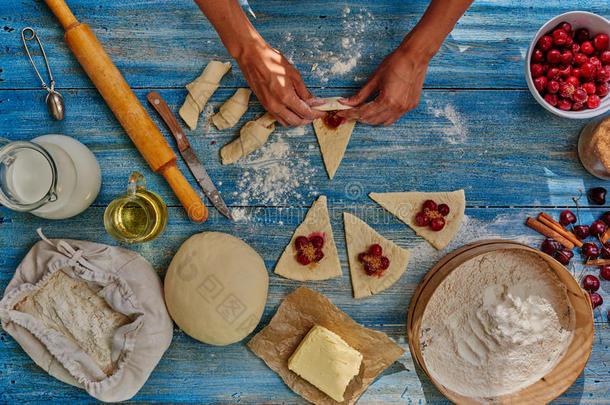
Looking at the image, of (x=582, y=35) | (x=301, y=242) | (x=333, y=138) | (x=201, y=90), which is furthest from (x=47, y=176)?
(x=582, y=35)

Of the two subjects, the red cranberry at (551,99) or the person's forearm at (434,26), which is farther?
the red cranberry at (551,99)

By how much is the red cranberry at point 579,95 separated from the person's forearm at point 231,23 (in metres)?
1.17

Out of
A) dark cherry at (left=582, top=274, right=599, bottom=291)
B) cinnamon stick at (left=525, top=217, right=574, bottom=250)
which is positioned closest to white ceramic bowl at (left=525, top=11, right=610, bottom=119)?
cinnamon stick at (left=525, top=217, right=574, bottom=250)

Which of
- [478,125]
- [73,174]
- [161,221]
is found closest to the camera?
[73,174]

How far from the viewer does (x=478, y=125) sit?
163 cm

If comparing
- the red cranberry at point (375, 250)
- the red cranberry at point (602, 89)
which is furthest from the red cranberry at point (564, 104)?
the red cranberry at point (375, 250)

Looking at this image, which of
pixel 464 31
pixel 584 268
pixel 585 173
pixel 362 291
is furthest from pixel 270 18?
pixel 584 268

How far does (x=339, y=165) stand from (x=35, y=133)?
1232mm

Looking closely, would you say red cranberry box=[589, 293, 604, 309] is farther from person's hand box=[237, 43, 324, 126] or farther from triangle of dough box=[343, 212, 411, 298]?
person's hand box=[237, 43, 324, 126]

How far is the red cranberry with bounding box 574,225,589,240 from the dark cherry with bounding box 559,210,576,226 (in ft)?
0.10

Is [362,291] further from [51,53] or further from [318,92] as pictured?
[51,53]

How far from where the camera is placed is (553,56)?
1.47 meters

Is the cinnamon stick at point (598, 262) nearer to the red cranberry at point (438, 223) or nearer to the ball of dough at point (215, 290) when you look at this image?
the red cranberry at point (438, 223)

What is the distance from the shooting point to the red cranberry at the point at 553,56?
1466mm
